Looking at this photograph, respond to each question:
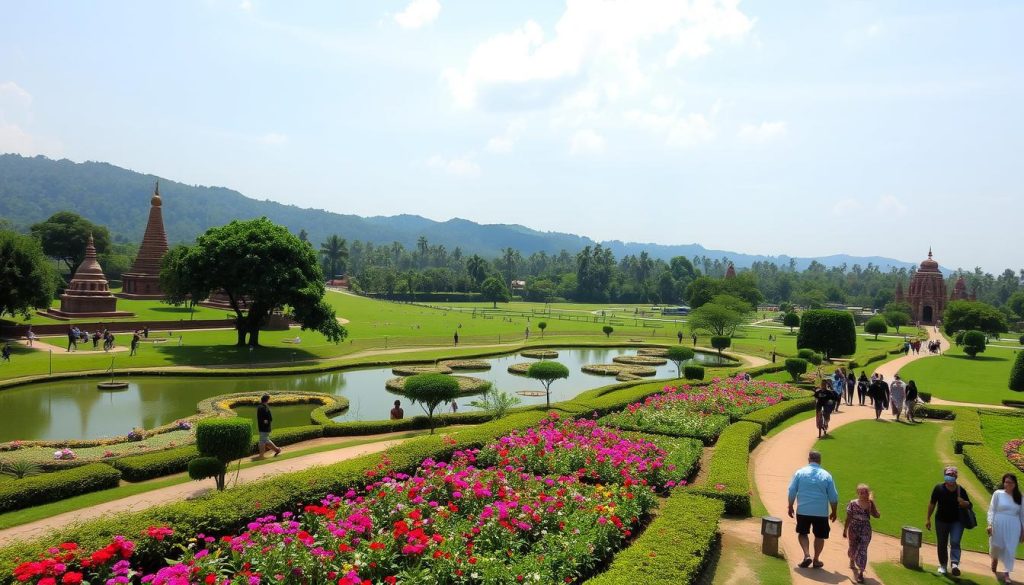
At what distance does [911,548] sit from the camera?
29.5 ft

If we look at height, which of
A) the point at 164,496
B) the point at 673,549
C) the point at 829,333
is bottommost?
the point at 164,496

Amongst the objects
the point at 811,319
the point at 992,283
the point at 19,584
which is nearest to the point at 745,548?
the point at 19,584

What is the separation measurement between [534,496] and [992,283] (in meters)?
199

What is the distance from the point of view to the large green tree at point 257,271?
33250mm

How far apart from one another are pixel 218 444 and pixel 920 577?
11549 millimetres

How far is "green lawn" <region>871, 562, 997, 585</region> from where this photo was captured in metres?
8.55

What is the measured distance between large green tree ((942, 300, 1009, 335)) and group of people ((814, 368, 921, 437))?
1554 inches

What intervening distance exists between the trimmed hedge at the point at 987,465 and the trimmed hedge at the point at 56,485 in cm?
1747

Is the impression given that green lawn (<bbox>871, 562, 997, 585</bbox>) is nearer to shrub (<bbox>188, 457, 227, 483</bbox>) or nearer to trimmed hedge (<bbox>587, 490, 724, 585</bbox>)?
trimmed hedge (<bbox>587, 490, 724, 585</bbox>)

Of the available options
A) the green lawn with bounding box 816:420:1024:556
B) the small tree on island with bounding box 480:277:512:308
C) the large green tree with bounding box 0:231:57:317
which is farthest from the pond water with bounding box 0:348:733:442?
the small tree on island with bounding box 480:277:512:308

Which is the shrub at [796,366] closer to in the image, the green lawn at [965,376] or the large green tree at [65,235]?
the green lawn at [965,376]

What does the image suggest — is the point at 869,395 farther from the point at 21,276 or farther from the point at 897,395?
the point at 21,276

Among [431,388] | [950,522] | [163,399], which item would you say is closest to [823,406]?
[950,522]

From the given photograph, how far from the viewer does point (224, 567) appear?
7273 millimetres
